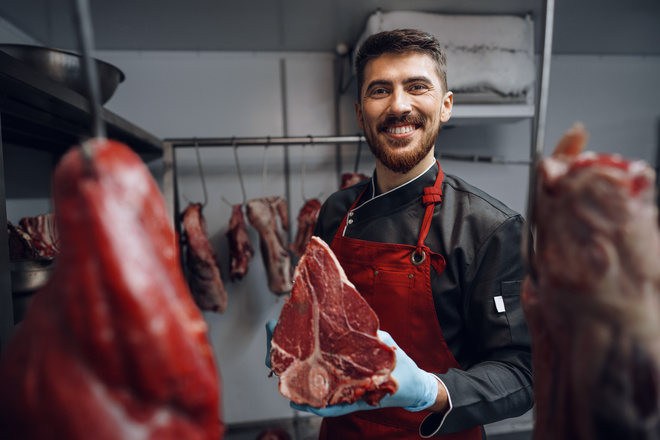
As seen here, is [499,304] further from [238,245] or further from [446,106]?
[238,245]

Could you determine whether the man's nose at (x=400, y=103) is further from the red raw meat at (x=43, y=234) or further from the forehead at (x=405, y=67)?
the red raw meat at (x=43, y=234)

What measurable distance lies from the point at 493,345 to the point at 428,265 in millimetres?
297

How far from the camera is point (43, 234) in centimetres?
165

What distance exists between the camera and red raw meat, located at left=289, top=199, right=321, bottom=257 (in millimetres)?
2482

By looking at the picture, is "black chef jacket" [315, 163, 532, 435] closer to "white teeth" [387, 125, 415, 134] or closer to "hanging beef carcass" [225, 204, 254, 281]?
"white teeth" [387, 125, 415, 134]

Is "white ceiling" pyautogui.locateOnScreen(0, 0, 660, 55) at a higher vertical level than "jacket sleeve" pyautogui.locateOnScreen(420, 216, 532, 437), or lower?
higher

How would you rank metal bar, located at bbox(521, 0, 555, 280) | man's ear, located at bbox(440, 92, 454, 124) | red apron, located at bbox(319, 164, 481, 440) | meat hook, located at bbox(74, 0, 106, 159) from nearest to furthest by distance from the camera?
1. meat hook, located at bbox(74, 0, 106, 159)
2. metal bar, located at bbox(521, 0, 555, 280)
3. red apron, located at bbox(319, 164, 481, 440)
4. man's ear, located at bbox(440, 92, 454, 124)

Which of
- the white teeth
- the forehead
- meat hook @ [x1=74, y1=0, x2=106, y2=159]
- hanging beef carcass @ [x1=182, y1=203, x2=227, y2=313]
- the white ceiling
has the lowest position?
hanging beef carcass @ [x1=182, y1=203, x2=227, y2=313]

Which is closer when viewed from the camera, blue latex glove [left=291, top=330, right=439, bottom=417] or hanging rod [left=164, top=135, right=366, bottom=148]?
blue latex glove [left=291, top=330, right=439, bottom=417]

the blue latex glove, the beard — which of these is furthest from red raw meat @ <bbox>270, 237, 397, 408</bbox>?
the beard

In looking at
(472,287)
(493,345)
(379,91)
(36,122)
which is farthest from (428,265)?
(36,122)

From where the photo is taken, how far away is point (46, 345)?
1.39 ft

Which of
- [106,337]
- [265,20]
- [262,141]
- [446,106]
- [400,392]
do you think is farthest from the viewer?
[262,141]

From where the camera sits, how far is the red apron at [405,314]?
4.01 feet
